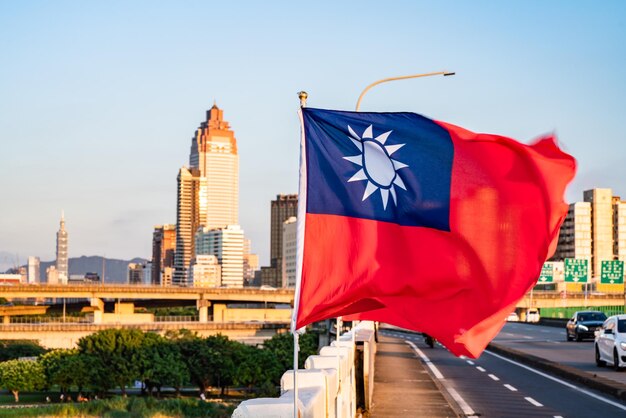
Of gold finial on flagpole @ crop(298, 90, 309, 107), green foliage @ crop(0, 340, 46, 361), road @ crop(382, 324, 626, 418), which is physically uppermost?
gold finial on flagpole @ crop(298, 90, 309, 107)

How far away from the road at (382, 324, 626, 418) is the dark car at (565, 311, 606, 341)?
61.0ft

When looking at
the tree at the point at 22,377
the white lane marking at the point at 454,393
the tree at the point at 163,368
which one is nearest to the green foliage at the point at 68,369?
the tree at the point at 22,377

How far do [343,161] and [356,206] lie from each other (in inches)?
16.7

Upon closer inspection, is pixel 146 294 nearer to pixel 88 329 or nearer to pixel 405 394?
pixel 88 329

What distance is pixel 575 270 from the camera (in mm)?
95438

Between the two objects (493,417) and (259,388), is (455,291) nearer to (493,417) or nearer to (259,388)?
(493,417)

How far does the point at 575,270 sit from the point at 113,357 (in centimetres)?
4596

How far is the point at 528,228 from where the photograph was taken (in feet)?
27.3

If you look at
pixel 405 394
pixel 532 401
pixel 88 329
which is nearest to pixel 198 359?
pixel 88 329

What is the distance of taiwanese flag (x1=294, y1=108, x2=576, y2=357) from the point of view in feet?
27.2

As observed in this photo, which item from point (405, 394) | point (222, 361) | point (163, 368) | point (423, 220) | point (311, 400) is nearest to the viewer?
point (311, 400)

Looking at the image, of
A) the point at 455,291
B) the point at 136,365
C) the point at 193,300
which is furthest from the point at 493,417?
the point at 193,300

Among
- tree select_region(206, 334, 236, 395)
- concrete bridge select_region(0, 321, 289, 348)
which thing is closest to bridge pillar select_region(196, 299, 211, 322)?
concrete bridge select_region(0, 321, 289, 348)

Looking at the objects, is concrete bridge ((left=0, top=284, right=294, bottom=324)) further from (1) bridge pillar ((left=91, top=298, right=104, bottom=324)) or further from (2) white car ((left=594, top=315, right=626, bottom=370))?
(2) white car ((left=594, top=315, right=626, bottom=370))
